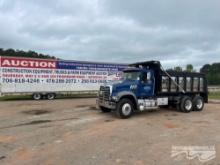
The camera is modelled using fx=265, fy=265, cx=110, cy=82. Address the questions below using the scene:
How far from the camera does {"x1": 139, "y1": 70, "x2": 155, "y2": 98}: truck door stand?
1405 cm

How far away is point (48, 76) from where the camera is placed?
A: 2345cm

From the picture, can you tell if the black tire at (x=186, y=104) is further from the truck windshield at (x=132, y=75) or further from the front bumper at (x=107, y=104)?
the front bumper at (x=107, y=104)

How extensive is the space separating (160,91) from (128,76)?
2.04m

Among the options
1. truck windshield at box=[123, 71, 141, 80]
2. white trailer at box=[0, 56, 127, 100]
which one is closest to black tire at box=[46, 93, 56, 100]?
white trailer at box=[0, 56, 127, 100]

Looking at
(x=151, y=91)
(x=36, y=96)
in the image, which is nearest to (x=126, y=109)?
(x=151, y=91)

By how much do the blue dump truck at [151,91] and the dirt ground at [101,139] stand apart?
2.82 ft

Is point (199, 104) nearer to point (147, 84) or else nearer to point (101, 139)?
point (147, 84)

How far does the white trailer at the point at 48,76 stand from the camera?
22.0 meters

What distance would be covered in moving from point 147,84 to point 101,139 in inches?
244

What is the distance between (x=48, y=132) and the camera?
980 cm

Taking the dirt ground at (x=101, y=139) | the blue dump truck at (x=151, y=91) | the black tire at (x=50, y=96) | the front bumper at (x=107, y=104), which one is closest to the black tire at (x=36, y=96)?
the black tire at (x=50, y=96)

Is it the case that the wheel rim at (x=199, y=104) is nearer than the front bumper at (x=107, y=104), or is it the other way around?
the front bumper at (x=107, y=104)

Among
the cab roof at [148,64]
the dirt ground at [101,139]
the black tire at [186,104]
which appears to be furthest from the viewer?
the black tire at [186,104]

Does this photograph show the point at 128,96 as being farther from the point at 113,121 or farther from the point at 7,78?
the point at 7,78
